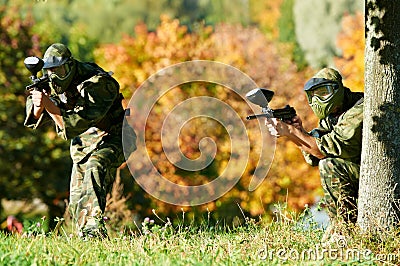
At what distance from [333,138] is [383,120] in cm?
42

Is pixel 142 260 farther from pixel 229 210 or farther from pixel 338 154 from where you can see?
pixel 229 210

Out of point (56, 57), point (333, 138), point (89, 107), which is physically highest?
point (56, 57)

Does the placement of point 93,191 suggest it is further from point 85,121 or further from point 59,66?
point 59,66

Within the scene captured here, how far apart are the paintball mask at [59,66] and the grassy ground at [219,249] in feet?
3.87

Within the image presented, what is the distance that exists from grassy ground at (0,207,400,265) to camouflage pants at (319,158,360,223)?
0.68 feet

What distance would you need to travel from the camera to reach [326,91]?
17.8ft

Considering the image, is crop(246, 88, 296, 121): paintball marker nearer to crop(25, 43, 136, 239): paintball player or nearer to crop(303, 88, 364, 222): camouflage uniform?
crop(303, 88, 364, 222): camouflage uniform

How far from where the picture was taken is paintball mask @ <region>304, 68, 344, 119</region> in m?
5.41

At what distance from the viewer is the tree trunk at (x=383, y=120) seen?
498 cm

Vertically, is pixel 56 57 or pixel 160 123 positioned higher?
pixel 56 57

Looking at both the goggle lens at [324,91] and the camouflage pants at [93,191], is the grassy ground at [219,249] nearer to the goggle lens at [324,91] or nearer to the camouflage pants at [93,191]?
the camouflage pants at [93,191]

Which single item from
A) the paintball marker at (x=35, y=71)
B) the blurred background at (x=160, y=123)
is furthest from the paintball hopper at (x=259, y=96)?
the blurred background at (x=160, y=123)

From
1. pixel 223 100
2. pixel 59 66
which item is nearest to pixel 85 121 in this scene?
pixel 59 66

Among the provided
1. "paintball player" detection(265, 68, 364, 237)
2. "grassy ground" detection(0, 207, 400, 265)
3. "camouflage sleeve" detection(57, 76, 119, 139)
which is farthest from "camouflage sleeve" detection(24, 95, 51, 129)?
"paintball player" detection(265, 68, 364, 237)
